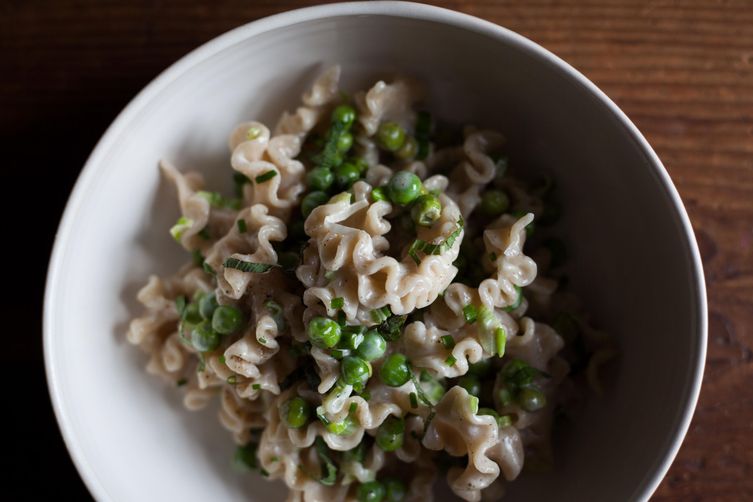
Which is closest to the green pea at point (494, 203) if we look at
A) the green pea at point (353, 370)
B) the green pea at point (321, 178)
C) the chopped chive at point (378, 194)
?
the chopped chive at point (378, 194)

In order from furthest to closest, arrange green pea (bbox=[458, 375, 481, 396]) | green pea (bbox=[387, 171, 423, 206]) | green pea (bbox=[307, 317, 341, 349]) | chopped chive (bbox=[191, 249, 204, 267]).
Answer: chopped chive (bbox=[191, 249, 204, 267]), green pea (bbox=[458, 375, 481, 396]), green pea (bbox=[387, 171, 423, 206]), green pea (bbox=[307, 317, 341, 349])

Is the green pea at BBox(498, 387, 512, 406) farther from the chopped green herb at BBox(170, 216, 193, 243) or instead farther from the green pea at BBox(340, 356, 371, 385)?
the chopped green herb at BBox(170, 216, 193, 243)

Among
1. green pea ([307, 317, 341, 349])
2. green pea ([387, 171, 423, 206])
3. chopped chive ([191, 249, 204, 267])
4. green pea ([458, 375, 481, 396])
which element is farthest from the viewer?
chopped chive ([191, 249, 204, 267])

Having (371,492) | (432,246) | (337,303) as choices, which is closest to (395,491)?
(371,492)

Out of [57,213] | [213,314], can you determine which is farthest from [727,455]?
[57,213]

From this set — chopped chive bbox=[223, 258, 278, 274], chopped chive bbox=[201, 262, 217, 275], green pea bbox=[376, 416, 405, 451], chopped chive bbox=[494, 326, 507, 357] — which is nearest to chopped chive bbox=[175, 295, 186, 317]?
chopped chive bbox=[201, 262, 217, 275]

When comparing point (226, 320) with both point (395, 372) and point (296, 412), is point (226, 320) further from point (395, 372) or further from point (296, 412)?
point (395, 372)
